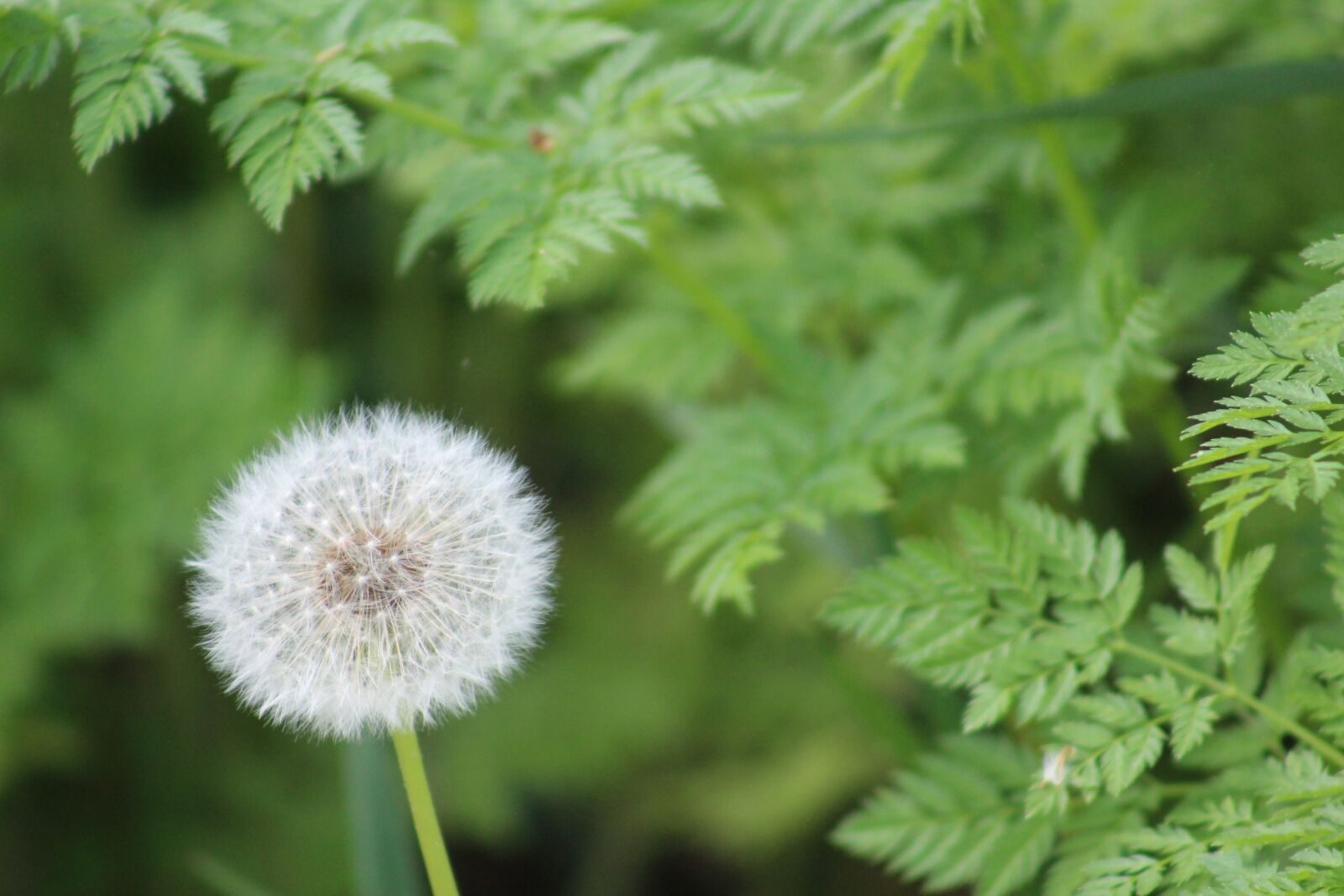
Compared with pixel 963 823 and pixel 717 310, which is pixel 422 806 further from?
pixel 717 310

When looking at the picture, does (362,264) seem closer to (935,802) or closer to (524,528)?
(524,528)

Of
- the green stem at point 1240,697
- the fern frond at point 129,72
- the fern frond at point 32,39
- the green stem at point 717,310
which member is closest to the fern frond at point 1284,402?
the green stem at point 1240,697

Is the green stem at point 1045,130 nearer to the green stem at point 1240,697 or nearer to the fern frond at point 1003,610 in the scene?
the fern frond at point 1003,610

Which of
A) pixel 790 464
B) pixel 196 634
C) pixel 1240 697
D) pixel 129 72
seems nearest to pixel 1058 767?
pixel 1240 697

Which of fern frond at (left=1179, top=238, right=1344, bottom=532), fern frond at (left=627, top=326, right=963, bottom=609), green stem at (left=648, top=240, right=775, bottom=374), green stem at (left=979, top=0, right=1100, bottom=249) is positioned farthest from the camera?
green stem at (left=648, top=240, right=775, bottom=374)

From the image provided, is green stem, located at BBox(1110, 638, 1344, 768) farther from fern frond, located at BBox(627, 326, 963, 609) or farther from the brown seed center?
the brown seed center

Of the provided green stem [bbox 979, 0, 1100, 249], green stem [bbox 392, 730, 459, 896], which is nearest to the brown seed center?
green stem [bbox 392, 730, 459, 896]

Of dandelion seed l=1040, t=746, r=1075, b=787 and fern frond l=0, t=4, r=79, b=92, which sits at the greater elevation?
fern frond l=0, t=4, r=79, b=92
